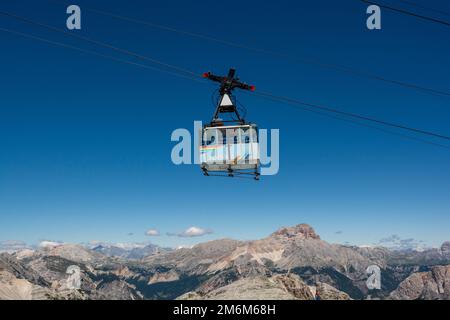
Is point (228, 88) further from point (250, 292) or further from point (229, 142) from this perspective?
point (250, 292)

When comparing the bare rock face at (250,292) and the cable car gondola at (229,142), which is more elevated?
the cable car gondola at (229,142)

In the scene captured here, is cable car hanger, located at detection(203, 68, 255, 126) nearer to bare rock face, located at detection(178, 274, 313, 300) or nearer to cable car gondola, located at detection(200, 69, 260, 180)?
cable car gondola, located at detection(200, 69, 260, 180)

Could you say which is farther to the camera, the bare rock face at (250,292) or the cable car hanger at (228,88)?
the bare rock face at (250,292)

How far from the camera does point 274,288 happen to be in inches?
4043

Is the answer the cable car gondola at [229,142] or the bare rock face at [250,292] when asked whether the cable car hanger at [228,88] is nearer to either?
the cable car gondola at [229,142]

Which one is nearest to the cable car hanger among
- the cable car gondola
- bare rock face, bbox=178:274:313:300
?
the cable car gondola

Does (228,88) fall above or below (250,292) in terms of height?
above

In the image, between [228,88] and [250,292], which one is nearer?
[228,88]

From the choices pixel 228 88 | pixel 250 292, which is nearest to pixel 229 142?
pixel 228 88

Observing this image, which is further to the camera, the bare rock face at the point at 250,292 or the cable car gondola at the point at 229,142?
the bare rock face at the point at 250,292

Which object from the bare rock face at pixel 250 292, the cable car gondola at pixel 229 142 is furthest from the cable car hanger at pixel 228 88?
the bare rock face at pixel 250 292
